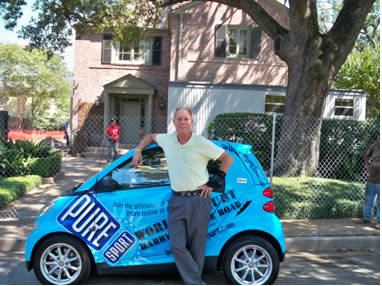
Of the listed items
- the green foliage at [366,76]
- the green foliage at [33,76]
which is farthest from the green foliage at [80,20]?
the green foliage at [33,76]

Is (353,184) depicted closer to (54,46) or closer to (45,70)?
(54,46)

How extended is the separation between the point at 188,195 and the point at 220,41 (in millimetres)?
16103

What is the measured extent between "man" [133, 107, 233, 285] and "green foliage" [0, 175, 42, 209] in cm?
535

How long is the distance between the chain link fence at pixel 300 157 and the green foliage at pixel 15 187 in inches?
32.6

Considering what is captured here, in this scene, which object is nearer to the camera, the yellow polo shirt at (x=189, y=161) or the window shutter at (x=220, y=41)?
the yellow polo shirt at (x=189, y=161)

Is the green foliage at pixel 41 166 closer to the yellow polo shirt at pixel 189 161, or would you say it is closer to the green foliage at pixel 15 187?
the green foliage at pixel 15 187

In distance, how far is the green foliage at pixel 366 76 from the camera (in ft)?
69.4

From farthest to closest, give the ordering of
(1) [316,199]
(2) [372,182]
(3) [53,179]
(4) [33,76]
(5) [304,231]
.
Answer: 1. (4) [33,76]
2. (3) [53,179]
3. (1) [316,199]
4. (2) [372,182]
5. (5) [304,231]

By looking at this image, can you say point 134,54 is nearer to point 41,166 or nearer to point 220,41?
point 220,41

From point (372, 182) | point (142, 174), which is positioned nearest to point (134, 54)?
point (372, 182)

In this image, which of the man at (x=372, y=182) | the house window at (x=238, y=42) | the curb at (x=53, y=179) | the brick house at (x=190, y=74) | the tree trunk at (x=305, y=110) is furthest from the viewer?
the house window at (x=238, y=42)

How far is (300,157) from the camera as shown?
9.05 meters

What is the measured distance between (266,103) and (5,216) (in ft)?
40.9

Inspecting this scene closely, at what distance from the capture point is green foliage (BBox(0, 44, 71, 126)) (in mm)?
Result: 36094
